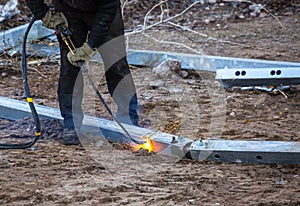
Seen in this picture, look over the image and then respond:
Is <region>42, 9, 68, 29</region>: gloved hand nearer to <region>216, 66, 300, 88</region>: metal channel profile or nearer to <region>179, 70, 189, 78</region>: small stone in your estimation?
<region>216, 66, 300, 88</region>: metal channel profile

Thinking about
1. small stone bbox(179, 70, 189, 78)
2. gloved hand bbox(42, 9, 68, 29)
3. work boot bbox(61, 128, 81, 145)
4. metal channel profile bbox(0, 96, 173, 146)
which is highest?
gloved hand bbox(42, 9, 68, 29)

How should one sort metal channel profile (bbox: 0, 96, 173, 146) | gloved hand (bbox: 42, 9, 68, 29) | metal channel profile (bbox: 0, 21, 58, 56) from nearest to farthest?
gloved hand (bbox: 42, 9, 68, 29), metal channel profile (bbox: 0, 96, 173, 146), metal channel profile (bbox: 0, 21, 58, 56)

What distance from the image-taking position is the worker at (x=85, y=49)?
443 cm

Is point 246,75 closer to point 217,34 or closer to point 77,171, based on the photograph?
point 77,171

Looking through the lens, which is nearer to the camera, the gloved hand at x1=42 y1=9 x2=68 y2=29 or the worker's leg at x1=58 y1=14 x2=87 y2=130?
the gloved hand at x1=42 y1=9 x2=68 y2=29

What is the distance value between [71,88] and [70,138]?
437 millimetres

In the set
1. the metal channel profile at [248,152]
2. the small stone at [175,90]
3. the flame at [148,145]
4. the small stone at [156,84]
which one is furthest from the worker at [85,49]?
the small stone at [156,84]

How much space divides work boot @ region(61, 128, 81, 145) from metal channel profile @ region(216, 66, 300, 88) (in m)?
1.80

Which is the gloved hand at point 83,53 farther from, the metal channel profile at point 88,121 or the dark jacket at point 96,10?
the metal channel profile at point 88,121

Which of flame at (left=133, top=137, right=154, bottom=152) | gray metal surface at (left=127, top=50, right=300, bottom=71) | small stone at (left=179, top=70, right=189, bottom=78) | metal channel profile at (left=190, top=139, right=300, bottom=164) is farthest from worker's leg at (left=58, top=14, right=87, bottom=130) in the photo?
gray metal surface at (left=127, top=50, right=300, bottom=71)

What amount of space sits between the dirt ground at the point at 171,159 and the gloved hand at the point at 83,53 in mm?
726

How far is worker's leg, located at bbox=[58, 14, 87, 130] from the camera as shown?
4.80 meters

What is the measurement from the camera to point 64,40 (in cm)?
463

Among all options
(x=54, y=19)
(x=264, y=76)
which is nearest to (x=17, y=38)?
(x=54, y=19)
